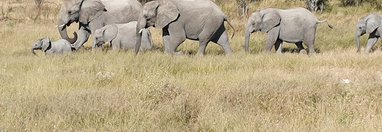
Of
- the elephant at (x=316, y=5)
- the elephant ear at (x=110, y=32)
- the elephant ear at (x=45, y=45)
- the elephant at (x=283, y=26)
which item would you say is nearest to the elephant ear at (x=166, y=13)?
the elephant ear at (x=110, y=32)

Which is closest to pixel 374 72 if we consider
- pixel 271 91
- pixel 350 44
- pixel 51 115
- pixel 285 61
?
pixel 285 61

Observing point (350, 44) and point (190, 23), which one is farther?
point (350, 44)

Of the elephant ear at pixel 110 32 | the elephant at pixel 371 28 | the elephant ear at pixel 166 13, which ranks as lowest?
the elephant at pixel 371 28

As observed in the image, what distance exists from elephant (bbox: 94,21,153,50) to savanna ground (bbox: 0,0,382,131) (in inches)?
83.9

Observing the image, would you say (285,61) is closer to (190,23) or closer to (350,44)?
(190,23)

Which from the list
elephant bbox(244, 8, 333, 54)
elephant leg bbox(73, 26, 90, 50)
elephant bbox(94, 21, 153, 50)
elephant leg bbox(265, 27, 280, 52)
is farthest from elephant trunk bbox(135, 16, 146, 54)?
Answer: elephant leg bbox(265, 27, 280, 52)

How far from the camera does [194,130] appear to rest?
4395 mm

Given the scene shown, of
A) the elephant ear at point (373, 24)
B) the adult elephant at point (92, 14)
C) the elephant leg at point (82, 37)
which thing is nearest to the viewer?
the adult elephant at point (92, 14)

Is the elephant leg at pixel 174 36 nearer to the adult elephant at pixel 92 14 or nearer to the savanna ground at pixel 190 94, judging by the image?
the savanna ground at pixel 190 94

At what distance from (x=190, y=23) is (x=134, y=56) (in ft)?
5.64

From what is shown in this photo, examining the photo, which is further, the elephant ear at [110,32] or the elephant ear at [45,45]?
the elephant ear at [110,32]

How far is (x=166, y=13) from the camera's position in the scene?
972cm

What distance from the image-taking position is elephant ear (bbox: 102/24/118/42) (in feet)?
35.2

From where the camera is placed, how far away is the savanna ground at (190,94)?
4.36 meters
